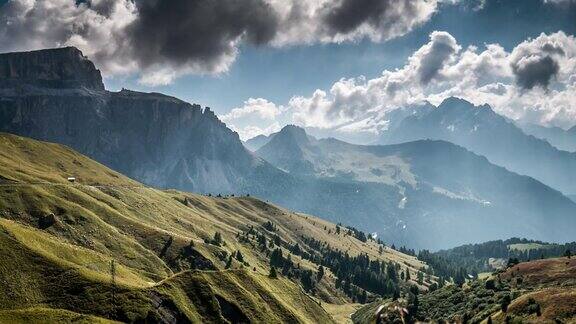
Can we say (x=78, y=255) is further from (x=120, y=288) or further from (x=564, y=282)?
(x=564, y=282)

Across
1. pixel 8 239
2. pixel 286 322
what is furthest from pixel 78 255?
pixel 286 322

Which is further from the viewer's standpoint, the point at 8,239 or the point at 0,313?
the point at 8,239

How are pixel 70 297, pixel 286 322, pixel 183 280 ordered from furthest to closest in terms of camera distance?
pixel 286 322 → pixel 183 280 → pixel 70 297

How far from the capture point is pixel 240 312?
383 ft

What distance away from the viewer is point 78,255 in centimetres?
13125

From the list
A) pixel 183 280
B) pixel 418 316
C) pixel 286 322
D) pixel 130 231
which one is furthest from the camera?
pixel 130 231

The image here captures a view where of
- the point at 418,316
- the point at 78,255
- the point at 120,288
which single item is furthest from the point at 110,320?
the point at 418,316

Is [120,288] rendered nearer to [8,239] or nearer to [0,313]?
[0,313]

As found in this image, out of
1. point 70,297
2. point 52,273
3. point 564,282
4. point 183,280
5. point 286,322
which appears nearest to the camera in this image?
point 70,297

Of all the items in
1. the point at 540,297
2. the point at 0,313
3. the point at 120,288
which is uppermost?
the point at 540,297

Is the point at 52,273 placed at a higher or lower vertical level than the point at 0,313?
higher

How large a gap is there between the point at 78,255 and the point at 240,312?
48.0 metres

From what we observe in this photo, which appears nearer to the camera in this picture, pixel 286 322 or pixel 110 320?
pixel 110 320

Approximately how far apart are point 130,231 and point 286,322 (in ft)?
321
